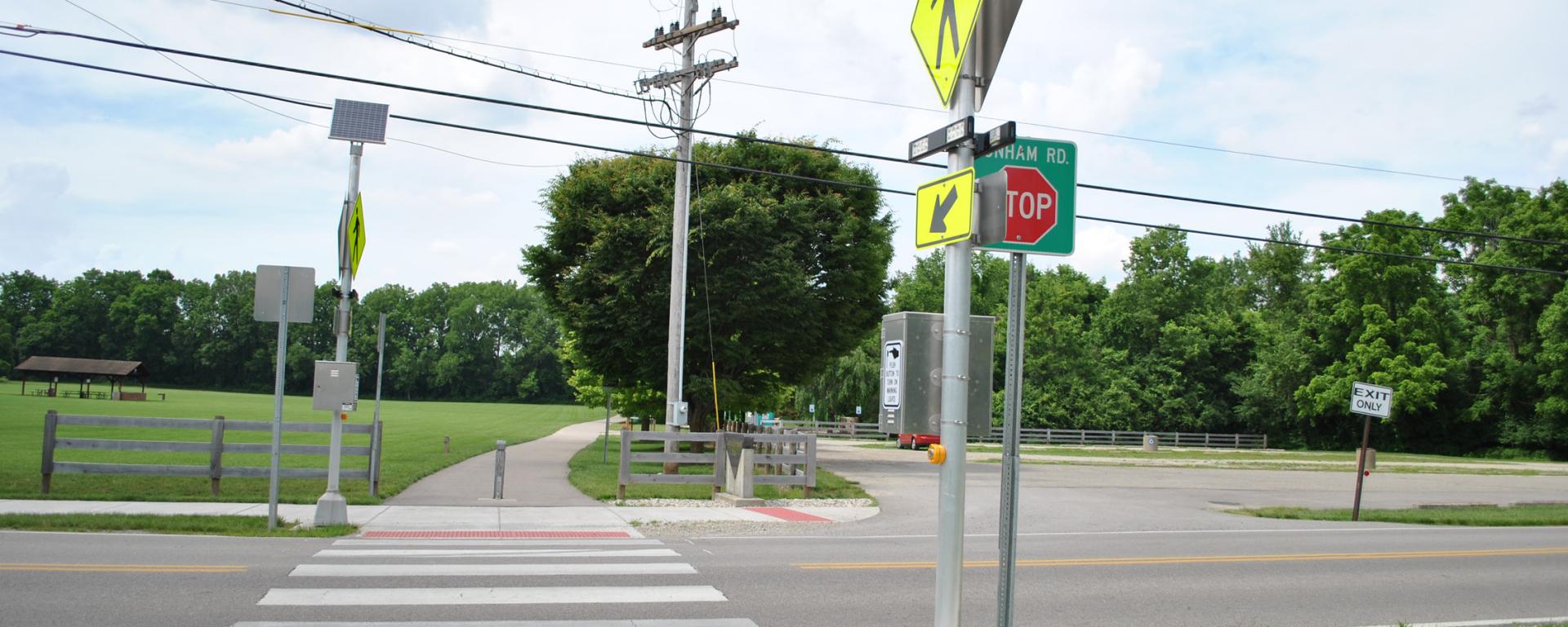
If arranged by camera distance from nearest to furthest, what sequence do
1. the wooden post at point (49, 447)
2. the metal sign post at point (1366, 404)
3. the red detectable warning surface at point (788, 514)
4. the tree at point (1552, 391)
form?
the wooden post at point (49, 447), the red detectable warning surface at point (788, 514), the metal sign post at point (1366, 404), the tree at point (1552, 391)

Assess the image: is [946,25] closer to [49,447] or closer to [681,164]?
[49,447]

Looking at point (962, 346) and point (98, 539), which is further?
point (98, 539)

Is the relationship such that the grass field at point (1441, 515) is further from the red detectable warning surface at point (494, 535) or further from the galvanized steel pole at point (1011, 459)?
the galvanized steel pole at point (1011, 459)

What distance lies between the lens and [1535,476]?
3638 centimetres

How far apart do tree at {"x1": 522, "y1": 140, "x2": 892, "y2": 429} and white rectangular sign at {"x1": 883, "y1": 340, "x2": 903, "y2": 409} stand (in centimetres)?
1987

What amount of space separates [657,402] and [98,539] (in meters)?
23.4

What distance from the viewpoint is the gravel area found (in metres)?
17.1

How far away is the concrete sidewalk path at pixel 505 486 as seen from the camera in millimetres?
16734

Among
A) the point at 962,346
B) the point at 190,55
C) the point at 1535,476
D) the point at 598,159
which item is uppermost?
the point at 598,159

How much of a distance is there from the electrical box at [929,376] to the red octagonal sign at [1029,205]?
0.53m

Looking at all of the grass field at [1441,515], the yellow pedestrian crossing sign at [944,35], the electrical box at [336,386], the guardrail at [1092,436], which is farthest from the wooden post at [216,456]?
the guardrail at [1092,436]

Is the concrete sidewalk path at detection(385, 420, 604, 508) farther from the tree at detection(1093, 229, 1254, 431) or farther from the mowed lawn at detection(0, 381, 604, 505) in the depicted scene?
the tree at detection(1093, 229, 1254, 431)

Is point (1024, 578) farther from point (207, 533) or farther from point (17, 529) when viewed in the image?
point (17, 529)

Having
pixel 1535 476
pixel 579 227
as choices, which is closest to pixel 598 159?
pixel 579 227
